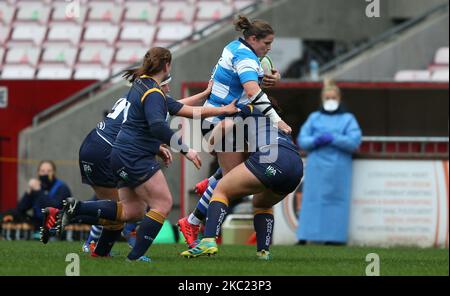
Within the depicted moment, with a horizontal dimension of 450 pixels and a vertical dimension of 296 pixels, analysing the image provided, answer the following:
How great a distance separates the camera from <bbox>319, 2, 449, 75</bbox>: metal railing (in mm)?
20531

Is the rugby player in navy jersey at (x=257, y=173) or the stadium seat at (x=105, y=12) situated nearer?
the rugby player in navy jersey at (x=257, y=173)

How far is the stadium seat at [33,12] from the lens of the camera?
23109 mm

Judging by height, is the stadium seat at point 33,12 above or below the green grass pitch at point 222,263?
above

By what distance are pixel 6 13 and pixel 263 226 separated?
45.1 feet

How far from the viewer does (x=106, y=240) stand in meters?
10.7

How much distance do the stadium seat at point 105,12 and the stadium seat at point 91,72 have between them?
4.47 ft

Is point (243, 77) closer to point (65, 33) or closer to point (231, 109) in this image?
point (231, 109)

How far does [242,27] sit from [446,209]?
21.0 feet

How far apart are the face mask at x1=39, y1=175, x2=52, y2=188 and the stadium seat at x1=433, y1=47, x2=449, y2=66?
675 cm

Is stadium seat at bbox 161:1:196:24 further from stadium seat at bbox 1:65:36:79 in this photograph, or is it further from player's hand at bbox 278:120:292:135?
player's hand at bbox 278:120:292:135

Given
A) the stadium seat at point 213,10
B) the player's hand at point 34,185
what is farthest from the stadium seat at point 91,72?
the player's hand at point 34,185

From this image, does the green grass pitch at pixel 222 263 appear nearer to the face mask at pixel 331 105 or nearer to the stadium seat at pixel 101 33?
the face mask at pixel 331 105

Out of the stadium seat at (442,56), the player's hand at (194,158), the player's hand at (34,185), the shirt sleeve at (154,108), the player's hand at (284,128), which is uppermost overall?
the stadium seat at (442,56)

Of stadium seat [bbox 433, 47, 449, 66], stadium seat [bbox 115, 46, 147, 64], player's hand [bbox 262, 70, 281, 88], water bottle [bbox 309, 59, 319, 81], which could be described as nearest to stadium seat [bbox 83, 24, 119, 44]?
stadium seat [bbox 115, 46, 147, 64]
